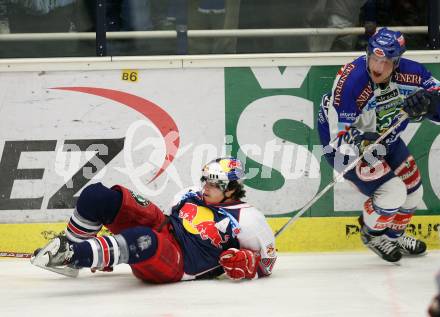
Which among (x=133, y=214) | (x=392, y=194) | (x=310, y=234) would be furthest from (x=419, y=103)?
(x=133, y=214)

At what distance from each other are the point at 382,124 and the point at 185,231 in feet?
4.41

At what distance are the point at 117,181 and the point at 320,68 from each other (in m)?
1.36

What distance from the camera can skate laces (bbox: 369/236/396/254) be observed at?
5381mm

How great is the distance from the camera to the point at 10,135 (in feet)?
19.4

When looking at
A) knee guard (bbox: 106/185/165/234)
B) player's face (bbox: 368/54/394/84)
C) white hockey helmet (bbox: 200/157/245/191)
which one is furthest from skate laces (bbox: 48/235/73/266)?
player's face (bbox: 368/54/394/84)

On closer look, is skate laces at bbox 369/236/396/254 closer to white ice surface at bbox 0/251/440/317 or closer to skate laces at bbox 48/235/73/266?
white ice surface at bbox 0/251/440/317

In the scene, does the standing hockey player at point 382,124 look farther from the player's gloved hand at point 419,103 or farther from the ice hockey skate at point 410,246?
the ice hockey skate at point 410,246

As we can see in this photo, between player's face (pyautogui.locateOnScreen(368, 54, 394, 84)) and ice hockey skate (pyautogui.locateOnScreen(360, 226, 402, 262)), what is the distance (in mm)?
810

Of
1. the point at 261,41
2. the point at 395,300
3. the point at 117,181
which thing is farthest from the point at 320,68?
the point at 395,300

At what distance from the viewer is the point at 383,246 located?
5.40 m

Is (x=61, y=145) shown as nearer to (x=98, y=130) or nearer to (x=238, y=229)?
(x=98, y=130)

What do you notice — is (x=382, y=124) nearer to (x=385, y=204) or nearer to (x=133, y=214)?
(x=385, y=204)

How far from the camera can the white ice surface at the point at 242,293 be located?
3959 mm

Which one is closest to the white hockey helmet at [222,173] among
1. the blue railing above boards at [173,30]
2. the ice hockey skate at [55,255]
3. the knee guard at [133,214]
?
the knee guard at [133,214]
